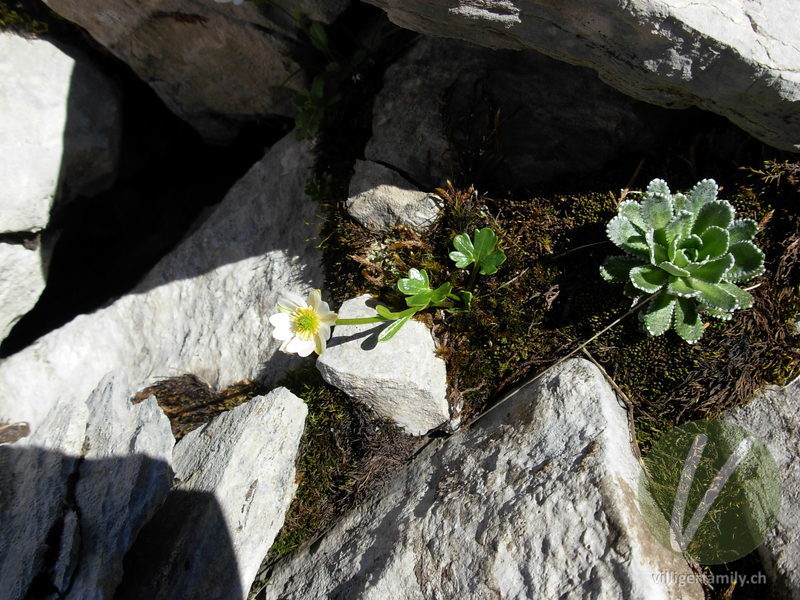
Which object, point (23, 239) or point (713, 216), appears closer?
point (713, 216)

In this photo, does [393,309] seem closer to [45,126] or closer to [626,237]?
[626,237]

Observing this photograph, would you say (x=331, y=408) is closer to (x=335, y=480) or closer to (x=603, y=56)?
(x=335, y=480)

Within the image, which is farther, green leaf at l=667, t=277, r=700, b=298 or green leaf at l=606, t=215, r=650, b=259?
green leaf at l=606, t=215, r=650, b=259

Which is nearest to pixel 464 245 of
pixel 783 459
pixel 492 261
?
pixel 492 261

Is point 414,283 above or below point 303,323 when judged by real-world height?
above

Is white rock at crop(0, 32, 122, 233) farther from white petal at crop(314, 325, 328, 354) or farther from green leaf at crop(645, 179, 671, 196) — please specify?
green leaf at crop(645, 179, 671, 196)

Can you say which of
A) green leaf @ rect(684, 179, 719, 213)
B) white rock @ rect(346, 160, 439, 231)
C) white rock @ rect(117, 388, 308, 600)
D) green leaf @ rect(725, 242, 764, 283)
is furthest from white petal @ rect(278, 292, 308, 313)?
green leaf @ rect(725, 242, 764, 283)

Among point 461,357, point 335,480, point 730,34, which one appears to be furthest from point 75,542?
point 730,34
